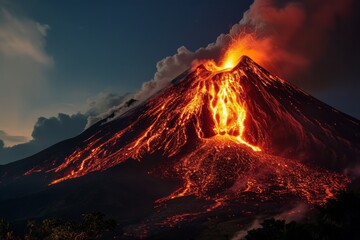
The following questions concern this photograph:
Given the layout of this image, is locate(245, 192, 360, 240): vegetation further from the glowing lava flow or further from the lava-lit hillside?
the glowing lava flow

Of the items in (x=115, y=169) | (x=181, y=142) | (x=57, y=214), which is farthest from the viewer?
(x=181, y=142)

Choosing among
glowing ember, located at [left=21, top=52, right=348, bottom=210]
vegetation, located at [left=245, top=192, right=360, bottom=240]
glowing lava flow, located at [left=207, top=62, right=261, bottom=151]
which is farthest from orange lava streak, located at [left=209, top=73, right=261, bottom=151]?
vegetation, located at [left=245, top=192, right=360, bottom=240]

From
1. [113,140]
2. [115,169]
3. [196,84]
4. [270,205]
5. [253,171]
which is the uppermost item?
[196,84]

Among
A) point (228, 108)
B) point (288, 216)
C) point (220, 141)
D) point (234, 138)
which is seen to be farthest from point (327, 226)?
point (228, 108)

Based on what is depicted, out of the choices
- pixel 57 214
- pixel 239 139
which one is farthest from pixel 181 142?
pixel 57 214

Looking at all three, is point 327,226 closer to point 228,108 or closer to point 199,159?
point 199,159

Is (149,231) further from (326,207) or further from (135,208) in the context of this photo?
(326,207)
